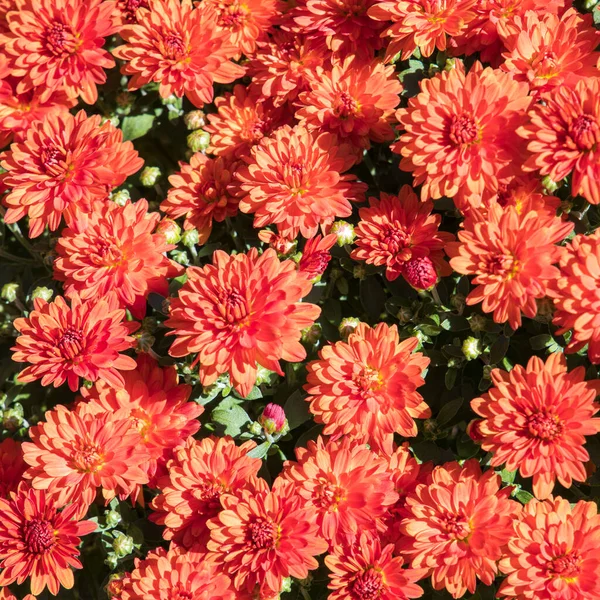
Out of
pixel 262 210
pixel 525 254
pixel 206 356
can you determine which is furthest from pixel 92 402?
pixel 525 254

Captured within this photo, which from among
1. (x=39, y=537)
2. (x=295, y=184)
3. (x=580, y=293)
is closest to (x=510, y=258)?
(x=580, y=293)

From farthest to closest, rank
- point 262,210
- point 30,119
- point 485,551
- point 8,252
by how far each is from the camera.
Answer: point 8,252 → point 30,119 → point 262,210 → point 485,551

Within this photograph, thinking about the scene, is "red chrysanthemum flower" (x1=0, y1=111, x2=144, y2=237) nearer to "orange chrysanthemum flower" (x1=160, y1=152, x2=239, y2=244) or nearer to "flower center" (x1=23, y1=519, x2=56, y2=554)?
"orange chrysanthemum flower" (x1=160, y1=152, x2=239, y2=244)

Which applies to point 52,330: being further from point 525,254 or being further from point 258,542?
point 525,254

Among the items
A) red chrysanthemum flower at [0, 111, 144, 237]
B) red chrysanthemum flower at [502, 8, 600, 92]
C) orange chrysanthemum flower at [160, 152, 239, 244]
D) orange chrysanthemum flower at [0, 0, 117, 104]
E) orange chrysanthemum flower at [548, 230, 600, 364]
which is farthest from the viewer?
orange chrysanthemum flower at [0, 0, 117, 104]

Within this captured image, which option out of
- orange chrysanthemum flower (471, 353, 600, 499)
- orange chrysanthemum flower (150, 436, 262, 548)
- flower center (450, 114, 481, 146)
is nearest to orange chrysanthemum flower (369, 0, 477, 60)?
flower center (450, 114, 481, 146)

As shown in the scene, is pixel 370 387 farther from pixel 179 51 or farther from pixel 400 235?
pixel 179 51
